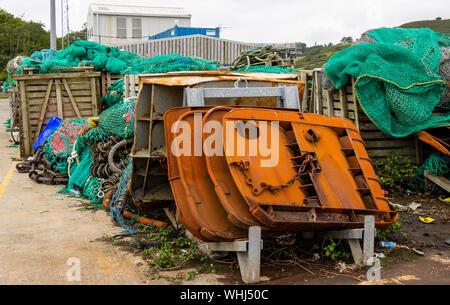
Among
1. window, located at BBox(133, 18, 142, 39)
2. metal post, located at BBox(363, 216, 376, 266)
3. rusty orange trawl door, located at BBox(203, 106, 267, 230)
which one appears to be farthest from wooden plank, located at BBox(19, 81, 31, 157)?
window, located at BBox(133, 18, 142, 39)

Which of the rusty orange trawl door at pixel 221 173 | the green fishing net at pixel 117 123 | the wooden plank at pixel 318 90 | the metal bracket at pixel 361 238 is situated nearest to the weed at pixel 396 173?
the wooden plank at pixel 318 90

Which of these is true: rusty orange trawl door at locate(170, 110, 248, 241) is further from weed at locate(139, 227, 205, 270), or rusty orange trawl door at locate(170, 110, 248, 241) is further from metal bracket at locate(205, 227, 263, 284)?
weed at locate(139, 227, 205, 270)

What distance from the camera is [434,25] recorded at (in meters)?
15.6

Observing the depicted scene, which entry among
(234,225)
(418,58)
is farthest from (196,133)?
(418,58)

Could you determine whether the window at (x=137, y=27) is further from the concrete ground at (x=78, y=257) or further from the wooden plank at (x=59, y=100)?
the concrete ground at (x=78, y=257)

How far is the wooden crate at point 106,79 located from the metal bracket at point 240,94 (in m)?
7.51

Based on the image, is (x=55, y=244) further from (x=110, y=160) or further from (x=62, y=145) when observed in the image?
(x=62, y=145)

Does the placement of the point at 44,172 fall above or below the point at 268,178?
below

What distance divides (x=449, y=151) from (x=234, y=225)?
4432 millimetres

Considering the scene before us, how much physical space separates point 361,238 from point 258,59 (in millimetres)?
7229

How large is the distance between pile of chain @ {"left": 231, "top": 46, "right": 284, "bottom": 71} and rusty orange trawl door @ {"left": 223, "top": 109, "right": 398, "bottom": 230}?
6.08 m

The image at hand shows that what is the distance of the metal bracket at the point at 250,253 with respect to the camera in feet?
14.2

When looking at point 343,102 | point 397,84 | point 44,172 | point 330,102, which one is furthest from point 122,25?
point 397,84

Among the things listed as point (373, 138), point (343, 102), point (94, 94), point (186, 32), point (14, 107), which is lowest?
point (373, 138)
